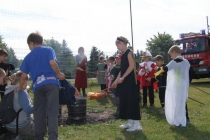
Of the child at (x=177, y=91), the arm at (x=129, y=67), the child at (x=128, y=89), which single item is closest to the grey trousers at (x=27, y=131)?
the child at (x=128, y=89)

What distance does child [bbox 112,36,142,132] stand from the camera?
5586mm

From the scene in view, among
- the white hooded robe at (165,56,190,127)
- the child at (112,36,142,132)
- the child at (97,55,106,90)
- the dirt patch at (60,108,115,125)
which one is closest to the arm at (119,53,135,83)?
the child at (112,36,142,132)

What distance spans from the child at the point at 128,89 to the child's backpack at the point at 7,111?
1962mm

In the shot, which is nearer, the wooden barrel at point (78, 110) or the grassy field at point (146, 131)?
the grassy field at point (146, 131)

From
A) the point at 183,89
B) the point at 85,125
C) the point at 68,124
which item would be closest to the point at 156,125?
the point at 183,89

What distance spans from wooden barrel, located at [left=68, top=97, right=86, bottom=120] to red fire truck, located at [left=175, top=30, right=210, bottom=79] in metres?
12.0

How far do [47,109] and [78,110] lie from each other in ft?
6.50

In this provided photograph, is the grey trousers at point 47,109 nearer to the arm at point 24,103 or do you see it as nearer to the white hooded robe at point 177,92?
the arm at point 24,103

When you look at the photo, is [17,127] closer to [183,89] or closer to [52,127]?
[52,127]

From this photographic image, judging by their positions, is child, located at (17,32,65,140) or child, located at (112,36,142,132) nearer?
child, located at (17,32,65,140)

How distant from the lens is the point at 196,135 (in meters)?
5.22

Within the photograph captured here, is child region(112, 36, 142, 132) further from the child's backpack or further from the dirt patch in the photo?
the child's backpack

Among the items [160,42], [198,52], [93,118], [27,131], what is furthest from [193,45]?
[160,42]

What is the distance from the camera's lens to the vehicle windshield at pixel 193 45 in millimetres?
17516
